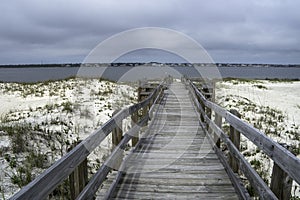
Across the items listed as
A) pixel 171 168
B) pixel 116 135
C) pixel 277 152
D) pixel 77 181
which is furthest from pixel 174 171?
pixel 277 152

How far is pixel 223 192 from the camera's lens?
367cm

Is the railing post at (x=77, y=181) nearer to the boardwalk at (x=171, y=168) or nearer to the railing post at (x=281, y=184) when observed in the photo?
the boardwalk at (x=171, y=168)

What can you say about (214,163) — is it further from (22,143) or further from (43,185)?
(22,143)

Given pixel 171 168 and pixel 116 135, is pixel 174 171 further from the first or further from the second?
pixel 116 135

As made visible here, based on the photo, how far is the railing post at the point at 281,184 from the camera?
2.37 meters

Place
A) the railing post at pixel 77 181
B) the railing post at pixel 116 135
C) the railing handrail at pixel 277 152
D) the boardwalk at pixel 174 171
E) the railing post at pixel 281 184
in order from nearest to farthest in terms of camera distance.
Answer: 1. the railing handrail at pixel 277 152
2. the railing post at pixel 281 184
3. the railing post at pixel 77 181
4. the boardwalk at pixel 174 171
5. the railing post at pixel 116 135

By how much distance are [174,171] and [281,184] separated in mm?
2291

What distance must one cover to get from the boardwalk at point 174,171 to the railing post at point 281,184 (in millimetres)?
1186

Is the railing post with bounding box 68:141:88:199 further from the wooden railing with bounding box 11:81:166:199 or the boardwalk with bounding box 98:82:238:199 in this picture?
the boardwalk with bounding box 98:82:238:199

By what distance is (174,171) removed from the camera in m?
4.48

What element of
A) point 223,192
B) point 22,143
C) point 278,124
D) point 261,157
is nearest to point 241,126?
point 223,192

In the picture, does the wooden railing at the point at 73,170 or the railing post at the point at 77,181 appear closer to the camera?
the wooden railing at the point at 73,170

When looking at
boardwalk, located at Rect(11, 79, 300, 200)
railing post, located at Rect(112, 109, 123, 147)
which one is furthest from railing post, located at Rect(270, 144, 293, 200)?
railing post, located at Rect(112, 109, 123, 147)

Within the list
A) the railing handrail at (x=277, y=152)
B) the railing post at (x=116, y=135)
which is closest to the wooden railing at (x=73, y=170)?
the railing post at (x=116, y=135)
